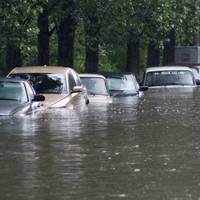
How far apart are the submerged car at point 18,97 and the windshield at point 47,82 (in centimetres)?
138

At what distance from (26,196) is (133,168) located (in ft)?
6.09

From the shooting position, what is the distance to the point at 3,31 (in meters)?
21.5

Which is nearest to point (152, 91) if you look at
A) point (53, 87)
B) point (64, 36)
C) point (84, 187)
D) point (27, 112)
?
point (64, 36)

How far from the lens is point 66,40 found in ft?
101

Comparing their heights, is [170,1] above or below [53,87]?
above

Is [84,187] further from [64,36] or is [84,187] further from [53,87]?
[64,36]

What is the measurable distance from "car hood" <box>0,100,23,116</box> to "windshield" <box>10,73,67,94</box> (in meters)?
2.24

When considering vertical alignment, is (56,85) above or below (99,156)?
above

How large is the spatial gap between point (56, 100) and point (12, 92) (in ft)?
4.20

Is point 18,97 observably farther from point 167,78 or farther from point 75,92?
point 167,78

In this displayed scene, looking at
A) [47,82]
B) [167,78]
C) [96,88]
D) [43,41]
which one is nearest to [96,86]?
[96,88]

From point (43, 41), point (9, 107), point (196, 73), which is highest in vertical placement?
point (43, 41)

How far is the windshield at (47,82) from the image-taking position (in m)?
18.0

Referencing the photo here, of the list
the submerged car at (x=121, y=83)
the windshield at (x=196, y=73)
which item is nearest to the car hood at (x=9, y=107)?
the submerged car at (x=121, y=83)
